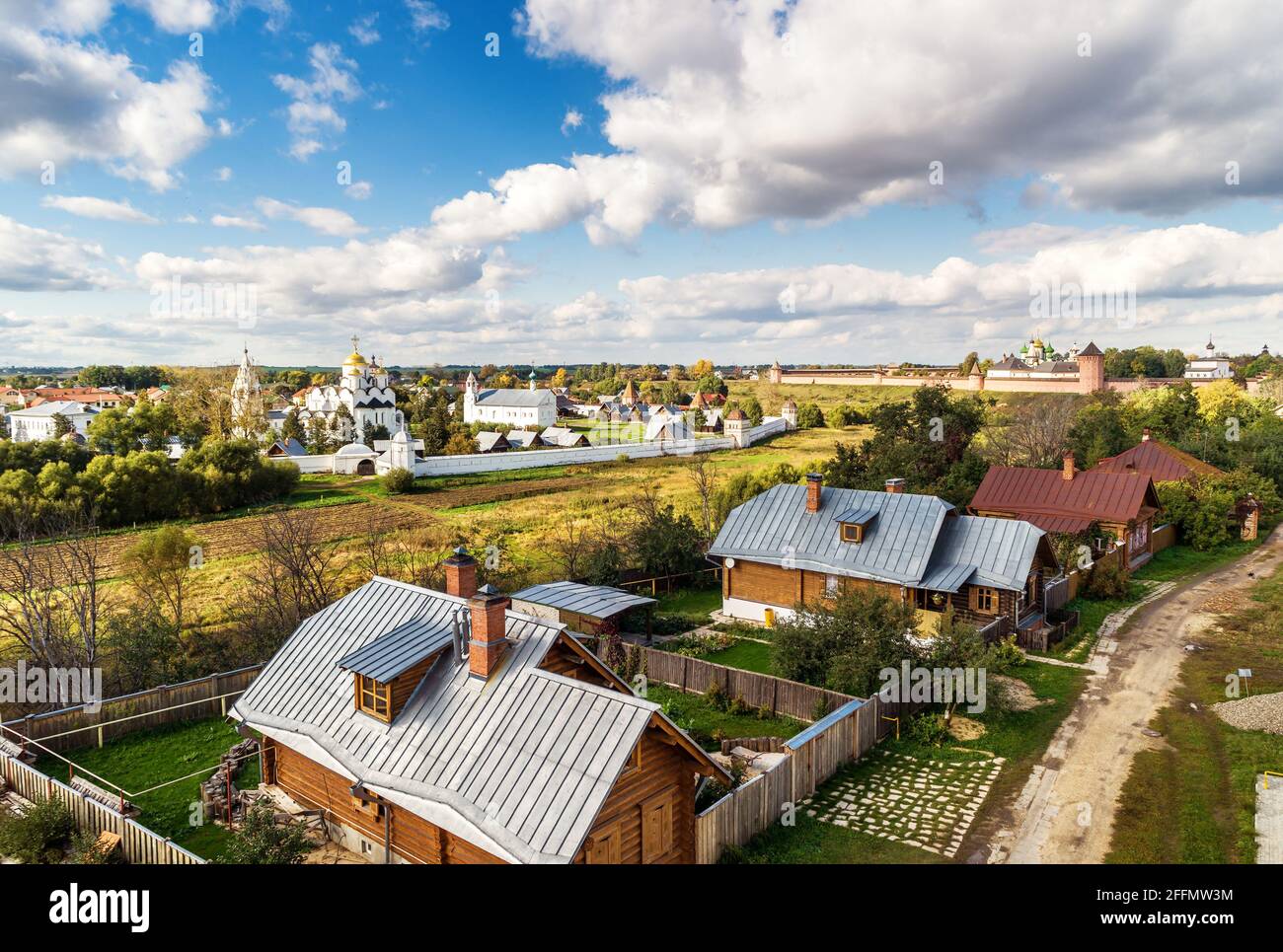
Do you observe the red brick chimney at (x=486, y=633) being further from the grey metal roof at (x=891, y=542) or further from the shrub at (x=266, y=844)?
the grey metal roof at (x=891, y=542)

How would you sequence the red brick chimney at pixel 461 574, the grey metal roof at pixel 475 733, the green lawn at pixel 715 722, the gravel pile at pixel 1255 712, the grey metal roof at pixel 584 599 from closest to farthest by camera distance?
the grey metal roof at pixel 475 733
the red brick chimney at pixel 461 574
the gravel pile at pixel 1255 712
the green lawn at pixel 715 722
the grey metal roof at pixel 584 599

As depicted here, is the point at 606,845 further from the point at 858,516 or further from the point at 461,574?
the point at 858,516

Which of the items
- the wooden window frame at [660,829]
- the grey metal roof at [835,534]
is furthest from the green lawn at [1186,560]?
the wooden window frame at [660,829]

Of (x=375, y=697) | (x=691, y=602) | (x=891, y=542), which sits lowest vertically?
(x=691, y=602)

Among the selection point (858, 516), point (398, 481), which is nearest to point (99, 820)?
point (858, 516)

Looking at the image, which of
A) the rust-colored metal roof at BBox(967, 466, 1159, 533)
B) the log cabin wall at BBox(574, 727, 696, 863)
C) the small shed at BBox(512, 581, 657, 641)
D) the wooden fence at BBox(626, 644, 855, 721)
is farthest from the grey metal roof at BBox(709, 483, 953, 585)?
the log cabin wall at BBox(574, 727, 696, 863)

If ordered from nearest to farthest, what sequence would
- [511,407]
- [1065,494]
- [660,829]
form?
[660,829], [1065,494], [511,407]
